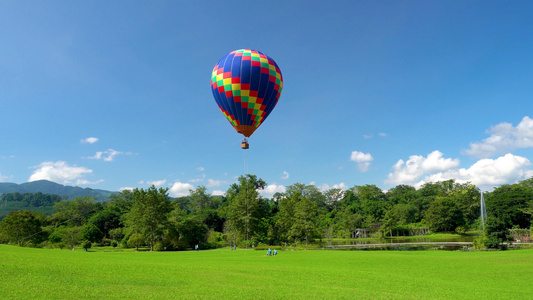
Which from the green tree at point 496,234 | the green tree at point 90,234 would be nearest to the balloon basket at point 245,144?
the green tree at point 496,234

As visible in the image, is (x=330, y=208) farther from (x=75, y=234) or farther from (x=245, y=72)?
(x=245, y=72)

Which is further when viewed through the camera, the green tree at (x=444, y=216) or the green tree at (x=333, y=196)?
the green tree at (x=333, y=196)

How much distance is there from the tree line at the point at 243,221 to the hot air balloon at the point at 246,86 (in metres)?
26.4

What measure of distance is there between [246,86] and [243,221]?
3322 cm

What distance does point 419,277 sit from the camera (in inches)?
715

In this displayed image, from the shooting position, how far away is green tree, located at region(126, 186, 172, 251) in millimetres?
47084

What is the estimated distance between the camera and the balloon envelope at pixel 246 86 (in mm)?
28016

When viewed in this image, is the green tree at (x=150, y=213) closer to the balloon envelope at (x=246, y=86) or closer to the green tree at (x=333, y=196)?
the balloon envelope at (x=246, y=86)

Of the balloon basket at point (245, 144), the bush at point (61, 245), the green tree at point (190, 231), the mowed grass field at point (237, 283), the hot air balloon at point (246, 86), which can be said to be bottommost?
the bush at point (61, 245)

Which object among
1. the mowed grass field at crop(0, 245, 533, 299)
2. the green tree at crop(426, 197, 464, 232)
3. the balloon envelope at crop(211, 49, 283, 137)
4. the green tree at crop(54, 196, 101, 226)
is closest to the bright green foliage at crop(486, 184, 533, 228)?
the green tree at crop(426, 197, 464, 232)

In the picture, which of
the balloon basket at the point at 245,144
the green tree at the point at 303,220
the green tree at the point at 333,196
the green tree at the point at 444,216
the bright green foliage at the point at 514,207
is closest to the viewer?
the balloon basket at the point at 245,144

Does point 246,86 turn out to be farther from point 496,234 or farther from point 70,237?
point 70,237

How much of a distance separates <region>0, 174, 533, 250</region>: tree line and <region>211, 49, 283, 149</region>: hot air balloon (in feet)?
86.6

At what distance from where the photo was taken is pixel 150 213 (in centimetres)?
4744
